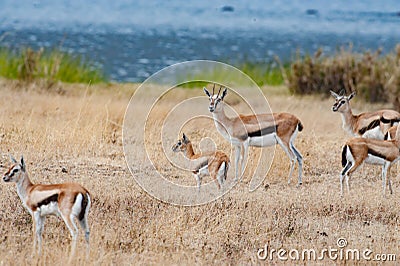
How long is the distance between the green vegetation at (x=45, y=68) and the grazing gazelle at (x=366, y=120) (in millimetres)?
6687

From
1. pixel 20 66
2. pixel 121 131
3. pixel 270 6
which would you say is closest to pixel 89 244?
pixel 121 131

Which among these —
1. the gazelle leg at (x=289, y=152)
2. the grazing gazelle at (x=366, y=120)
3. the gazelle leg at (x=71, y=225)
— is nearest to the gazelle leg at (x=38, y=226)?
the gazelle leg at (x=71, y=225)

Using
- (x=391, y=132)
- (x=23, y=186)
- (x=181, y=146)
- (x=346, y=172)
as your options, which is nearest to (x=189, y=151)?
(x=181, y=146)

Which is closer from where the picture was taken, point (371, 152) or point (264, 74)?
point (371, 152)

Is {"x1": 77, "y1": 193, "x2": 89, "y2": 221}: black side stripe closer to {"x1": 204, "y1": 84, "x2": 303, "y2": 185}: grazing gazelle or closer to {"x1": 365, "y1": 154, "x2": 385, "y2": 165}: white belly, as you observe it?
{"x1": 204, "y1": 84, "x2": 303, "y2": 185}: grazing gazelle

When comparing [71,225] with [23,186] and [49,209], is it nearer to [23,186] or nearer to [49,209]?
[49,209]

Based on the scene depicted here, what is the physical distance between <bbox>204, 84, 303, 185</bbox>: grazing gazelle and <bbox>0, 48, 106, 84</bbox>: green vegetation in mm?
6953

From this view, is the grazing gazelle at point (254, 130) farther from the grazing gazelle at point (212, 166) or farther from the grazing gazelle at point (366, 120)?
the grazing gazelle at point (366, 120)

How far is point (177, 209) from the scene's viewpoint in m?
7.86

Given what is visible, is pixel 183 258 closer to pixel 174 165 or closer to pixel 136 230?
pixel 136 230

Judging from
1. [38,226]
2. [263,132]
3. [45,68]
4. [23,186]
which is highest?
[45,68]

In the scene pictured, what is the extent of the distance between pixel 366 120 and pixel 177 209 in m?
3.48

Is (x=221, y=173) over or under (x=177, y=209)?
over

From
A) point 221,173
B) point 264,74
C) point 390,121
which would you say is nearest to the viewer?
point 221,173
